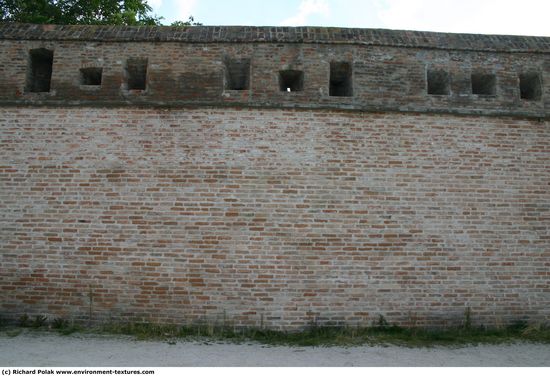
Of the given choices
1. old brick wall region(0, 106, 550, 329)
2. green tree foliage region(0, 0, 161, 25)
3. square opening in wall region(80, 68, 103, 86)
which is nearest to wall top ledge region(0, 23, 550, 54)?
square opening in wall region(80, 68, 103, 86)

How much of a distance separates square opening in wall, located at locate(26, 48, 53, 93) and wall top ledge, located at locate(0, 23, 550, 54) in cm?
28

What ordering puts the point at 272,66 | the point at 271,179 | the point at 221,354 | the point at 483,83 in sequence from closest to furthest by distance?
the point at 221,354, the point at 271,179, the point at 272,66, the point at 483,83

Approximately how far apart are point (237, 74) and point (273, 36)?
37.1 inches

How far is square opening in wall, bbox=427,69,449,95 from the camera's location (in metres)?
7.52

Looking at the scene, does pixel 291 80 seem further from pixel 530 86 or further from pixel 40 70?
pixel 40 70

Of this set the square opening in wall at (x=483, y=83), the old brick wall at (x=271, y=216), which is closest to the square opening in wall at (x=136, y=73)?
the old brick wall at (x=271, y=216)

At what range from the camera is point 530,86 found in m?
7.76

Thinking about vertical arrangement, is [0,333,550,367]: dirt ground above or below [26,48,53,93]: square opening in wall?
below

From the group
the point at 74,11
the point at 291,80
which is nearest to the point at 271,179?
the point at 291,80

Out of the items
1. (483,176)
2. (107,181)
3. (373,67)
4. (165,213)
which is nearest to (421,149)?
(483,176)

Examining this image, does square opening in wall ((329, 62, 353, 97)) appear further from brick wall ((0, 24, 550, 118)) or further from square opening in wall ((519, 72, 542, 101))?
square opening in wall ((519, 72, 542, 101))

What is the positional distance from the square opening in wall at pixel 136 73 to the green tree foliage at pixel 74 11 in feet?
16.6

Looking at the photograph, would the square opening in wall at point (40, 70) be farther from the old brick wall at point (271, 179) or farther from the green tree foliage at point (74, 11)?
the green tree foliage at point (74, 11)

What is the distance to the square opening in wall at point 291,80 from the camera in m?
7.42
